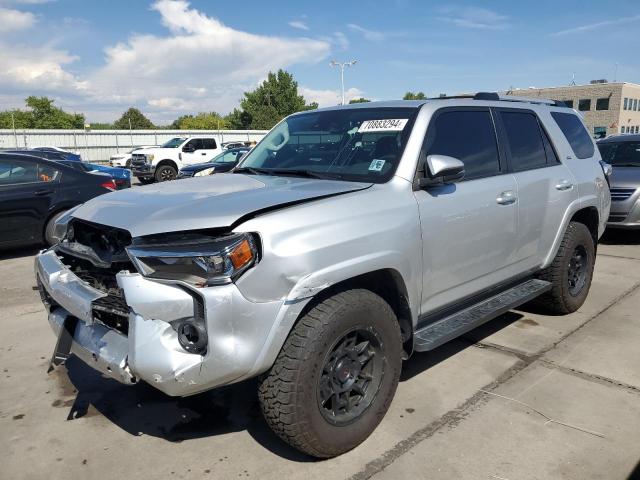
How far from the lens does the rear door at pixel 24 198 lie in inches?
297

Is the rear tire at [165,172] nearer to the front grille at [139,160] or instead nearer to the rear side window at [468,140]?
the front grille at [139,160]

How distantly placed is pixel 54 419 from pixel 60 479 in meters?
0.68

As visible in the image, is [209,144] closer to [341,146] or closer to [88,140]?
[88,140]

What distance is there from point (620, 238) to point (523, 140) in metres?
5.97

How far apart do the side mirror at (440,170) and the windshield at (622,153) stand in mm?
7309

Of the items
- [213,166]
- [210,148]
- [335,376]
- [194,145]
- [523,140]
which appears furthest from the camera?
[210,148]

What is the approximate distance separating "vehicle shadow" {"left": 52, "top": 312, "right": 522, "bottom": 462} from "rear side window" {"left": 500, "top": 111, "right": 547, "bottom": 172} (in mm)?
1736

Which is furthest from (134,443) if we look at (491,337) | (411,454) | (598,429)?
(491,337)

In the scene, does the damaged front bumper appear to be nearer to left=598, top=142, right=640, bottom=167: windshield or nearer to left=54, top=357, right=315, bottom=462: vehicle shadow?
left=54, top=357, right=315, bottom=462: vehicle shadow

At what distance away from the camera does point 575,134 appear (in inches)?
199

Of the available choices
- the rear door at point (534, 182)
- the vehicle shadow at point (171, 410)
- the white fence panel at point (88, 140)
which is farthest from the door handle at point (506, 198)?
the white fence panel at point (88, 140)

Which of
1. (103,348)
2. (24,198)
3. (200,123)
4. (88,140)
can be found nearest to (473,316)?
(103,348)

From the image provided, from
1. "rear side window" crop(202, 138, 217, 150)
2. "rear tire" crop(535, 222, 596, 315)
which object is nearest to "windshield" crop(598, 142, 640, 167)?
"rear tire" crop(535, 222, 596, 315)

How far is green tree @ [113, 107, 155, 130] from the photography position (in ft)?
332
